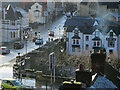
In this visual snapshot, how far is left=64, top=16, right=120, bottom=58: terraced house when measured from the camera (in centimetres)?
3272

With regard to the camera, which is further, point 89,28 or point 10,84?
point 89,28

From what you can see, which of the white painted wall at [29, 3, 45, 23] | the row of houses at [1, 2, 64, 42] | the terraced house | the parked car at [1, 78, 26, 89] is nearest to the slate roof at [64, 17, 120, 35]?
the terraced house

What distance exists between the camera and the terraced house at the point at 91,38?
32719mm

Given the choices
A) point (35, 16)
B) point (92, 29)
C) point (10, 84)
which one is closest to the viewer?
point (10, 84)

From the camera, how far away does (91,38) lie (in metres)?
33.5

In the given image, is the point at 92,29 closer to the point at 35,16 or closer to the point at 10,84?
the point at 35,16

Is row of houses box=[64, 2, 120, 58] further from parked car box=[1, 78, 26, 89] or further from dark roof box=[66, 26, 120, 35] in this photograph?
parked car box=[1, 78, 26, 89]

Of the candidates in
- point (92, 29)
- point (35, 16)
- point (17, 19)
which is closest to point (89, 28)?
point (92, 29)

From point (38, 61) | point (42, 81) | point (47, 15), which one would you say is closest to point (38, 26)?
point (47, 15)

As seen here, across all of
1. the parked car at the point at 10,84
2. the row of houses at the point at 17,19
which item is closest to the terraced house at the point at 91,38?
the row of houses at the point at 17,19

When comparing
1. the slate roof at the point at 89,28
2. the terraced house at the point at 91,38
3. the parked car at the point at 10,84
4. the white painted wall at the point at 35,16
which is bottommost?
the parked car at the point at 10,84

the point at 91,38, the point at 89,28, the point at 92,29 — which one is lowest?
the point at 91,38

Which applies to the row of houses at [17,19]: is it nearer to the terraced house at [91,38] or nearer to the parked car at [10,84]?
the terraced house at [91,38]

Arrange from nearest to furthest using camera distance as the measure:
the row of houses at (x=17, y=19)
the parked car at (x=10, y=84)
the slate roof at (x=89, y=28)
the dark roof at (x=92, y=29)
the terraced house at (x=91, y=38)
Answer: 1. the parked car at (x=10, y=84)
2. the terraced house at (x=91, y=38)
3. the dark roof at (x=92, y=29)
4. the slate roof at (x=89, y=28)
5. the row of houses at (x=17, y=19)
